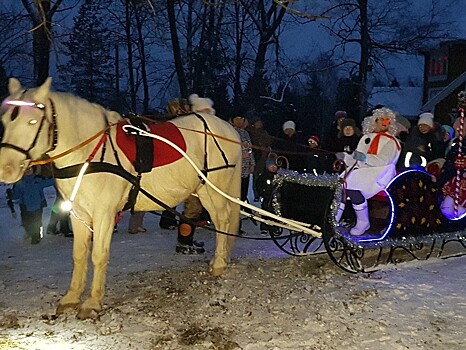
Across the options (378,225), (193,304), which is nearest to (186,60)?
(378,225)

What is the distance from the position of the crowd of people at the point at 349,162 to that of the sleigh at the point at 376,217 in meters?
0.21

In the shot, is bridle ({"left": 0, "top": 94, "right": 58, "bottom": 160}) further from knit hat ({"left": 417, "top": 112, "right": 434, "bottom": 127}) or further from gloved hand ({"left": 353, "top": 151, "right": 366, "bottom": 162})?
knit hat ({"left": 417, "top": 112, "right": 434, "bottom": 127})

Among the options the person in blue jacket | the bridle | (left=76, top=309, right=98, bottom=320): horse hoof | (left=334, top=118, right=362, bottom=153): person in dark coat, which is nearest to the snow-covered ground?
(left=76, top=309, right=98, bottom=320): horse hoof

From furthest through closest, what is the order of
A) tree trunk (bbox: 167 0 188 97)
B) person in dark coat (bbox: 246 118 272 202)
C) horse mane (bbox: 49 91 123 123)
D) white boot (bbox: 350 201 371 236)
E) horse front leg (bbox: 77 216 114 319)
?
tree trunk (bbox: 167 0 188 97) → person in dark coat (bbox: 246 118 272 202) → white boot (bbox: 350 201 371 236) → horse front leg (bbox: 77 216 114 319) → horse mane (bbox: 49 91 123 123)

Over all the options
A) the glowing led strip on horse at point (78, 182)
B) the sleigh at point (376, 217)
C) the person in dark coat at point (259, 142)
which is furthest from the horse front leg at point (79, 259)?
the person in dark coat at point (259, 142)

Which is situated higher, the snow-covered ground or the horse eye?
the horse eye

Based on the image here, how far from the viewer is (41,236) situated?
7.97 meters

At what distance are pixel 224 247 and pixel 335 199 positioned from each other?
140 centimetres

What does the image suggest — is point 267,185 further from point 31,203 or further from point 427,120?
point 31,203

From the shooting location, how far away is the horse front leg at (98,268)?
14.9ft

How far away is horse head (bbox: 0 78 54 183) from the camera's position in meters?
4.01

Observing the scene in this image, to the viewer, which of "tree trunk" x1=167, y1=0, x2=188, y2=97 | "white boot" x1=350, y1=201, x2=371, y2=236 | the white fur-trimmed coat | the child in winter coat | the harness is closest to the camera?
the harness

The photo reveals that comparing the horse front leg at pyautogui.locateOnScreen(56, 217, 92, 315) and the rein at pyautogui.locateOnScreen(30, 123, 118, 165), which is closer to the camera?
the rein at pyautogui.locateOnScreen(30, 123, 118, 165)

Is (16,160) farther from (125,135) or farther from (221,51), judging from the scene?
(221,51)
